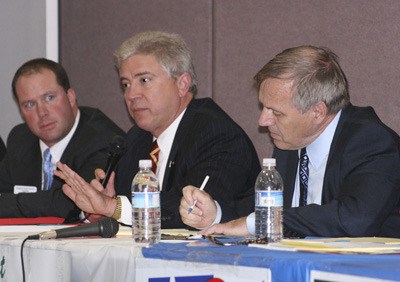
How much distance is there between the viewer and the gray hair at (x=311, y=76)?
10.2 ft

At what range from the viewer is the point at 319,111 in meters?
3.13

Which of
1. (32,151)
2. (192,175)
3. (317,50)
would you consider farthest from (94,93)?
(317,50)

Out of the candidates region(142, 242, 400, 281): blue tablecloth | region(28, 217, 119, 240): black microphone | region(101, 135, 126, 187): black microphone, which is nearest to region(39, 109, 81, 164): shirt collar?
region(101, 135, 126, 187): black microphone

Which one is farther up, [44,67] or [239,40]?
[239,40]

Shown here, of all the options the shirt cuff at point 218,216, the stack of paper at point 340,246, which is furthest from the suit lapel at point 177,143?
the stack of paper at point 340,246

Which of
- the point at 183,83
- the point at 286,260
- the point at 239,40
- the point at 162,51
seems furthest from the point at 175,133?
the point at 286,260

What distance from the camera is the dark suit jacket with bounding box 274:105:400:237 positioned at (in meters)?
2.75

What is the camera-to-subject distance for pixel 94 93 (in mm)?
5527

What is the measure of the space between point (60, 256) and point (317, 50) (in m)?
1.28

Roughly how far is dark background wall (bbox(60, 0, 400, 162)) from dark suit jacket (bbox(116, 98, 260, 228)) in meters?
0.61

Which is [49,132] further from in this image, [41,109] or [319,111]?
[319,111]

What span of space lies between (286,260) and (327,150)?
Answer: 1.29m

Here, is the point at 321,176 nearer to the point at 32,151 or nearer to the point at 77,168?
the point at 77,168

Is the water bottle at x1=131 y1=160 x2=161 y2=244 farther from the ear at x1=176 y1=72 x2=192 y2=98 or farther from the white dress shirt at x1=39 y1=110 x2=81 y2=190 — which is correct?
the white dress shirt at x1=39 y1=110 x2=81 y2=190
